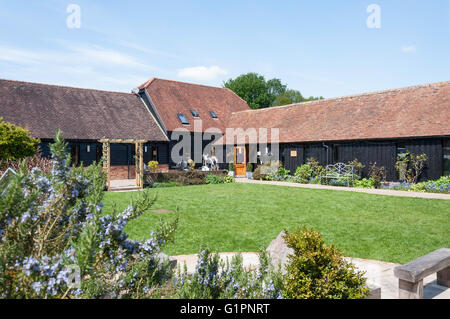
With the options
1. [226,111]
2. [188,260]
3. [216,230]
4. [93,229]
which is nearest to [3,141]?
[216,230]

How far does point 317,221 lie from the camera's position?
998 cm

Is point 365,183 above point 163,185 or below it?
above

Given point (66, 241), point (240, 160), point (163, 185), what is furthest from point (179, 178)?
point (66, 241)

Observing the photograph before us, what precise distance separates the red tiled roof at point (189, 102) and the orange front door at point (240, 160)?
366cm

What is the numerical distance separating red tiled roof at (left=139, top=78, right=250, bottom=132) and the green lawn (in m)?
14.1

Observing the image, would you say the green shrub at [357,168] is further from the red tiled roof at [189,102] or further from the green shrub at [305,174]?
the red tiled roof at [189,102]

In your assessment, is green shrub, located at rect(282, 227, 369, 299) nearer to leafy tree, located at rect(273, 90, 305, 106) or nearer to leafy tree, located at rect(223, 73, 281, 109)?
leafy tree, located at rect(223, 73, 281, 109)

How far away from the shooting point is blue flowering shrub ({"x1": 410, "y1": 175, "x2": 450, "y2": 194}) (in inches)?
646

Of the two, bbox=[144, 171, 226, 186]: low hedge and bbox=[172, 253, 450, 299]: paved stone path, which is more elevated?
bbox=[144, 171, 226, 186]: low hedge

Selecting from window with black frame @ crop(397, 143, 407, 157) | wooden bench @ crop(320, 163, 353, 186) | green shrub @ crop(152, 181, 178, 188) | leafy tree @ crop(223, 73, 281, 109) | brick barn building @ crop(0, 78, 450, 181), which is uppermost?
leafy tree @ crop(223, 73, 281, 109)

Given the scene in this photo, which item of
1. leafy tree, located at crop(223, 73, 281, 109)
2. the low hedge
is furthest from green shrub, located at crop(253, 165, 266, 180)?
leafy tree, located at crop(223, 73, 281, 109)

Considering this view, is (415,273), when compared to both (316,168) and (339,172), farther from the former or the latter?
(316,168)

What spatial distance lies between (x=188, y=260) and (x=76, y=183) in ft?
12.2

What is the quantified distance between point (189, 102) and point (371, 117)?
16261mm
